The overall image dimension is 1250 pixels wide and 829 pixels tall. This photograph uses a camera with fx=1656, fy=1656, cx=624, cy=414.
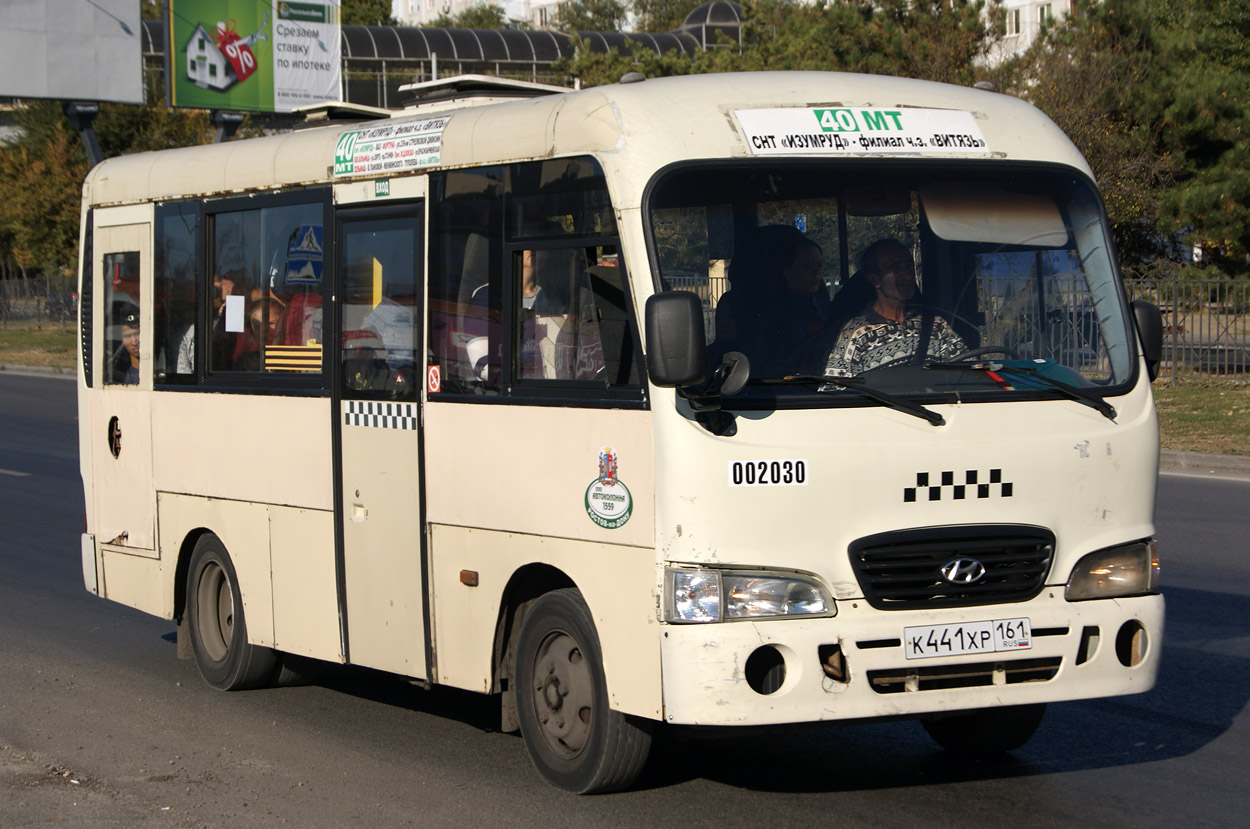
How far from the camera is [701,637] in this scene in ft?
17.9

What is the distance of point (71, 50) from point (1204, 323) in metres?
25.9

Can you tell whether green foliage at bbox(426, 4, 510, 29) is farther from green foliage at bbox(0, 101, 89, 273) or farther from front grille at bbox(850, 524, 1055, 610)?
front grille at bbox(850, 524, 1055, 610)

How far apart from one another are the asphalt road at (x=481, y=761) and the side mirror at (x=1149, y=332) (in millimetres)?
1596

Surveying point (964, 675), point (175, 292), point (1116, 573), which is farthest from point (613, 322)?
point (175, 292)

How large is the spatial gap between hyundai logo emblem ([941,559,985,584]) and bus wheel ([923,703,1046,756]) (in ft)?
3.37

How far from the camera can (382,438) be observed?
7.23 meters

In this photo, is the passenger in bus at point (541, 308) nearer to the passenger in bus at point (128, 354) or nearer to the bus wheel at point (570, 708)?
the bus wheel at point (570, 708)

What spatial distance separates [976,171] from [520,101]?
1850 millimetres

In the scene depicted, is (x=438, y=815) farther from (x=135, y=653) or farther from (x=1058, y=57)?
(x=1058, y=57)

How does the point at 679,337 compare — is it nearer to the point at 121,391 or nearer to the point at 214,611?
the point at 214,611

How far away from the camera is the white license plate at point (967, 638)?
18.5ft

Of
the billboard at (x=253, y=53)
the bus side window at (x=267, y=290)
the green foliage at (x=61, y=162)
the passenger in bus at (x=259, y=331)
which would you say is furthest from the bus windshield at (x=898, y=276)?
the green foliage at (x=61, y=162)

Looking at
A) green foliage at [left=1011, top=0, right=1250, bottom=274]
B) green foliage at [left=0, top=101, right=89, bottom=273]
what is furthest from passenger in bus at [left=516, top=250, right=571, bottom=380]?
green foliage at [left=0, top=101, right=89, bottom=273]

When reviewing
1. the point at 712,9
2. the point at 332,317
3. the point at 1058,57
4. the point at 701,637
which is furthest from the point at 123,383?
the point at 712,9
